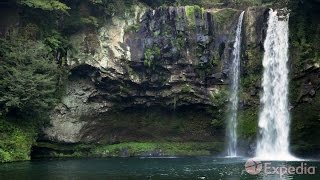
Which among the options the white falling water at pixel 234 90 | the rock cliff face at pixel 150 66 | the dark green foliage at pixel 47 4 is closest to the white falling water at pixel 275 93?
the rock cliff face at pixel 150 66

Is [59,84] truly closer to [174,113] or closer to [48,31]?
[48,31]

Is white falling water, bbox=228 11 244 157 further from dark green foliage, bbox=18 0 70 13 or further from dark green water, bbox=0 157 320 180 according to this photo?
dark green foliage, bbox=18 0 70 13

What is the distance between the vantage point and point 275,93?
2833cm

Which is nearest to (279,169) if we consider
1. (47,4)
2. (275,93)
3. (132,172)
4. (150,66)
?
(132,172)

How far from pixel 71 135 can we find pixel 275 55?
1379 centimetres

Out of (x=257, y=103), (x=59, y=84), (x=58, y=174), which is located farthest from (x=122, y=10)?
(x=58, y=174)

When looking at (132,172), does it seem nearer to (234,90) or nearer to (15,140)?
(15,140)

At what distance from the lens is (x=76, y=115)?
29.9 m

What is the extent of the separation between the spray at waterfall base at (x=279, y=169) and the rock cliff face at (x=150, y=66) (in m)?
9.17

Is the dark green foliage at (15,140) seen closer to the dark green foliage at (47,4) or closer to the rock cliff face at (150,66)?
the rock cliff face at (150,66)

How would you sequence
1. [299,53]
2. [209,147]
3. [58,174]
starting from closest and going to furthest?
1. [58,174]
2. [299,53]
3. [209,147]

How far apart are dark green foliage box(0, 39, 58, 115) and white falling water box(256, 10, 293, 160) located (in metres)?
12.7

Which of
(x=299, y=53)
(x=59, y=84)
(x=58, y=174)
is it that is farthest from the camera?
(x=59, y=84)

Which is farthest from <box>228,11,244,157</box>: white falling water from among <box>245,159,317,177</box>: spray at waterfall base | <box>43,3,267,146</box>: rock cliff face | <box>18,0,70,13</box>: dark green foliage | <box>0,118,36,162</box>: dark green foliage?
<box>0,118,36,162</box>: dark green foliage
